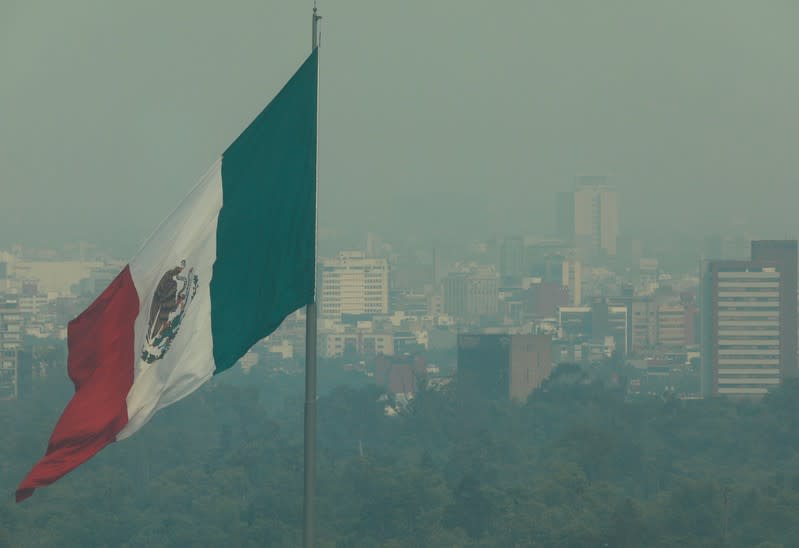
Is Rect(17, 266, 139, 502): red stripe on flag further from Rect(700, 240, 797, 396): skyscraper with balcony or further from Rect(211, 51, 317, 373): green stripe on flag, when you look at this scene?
Rect(700, 240, 797, 396): skyscraper with balcony

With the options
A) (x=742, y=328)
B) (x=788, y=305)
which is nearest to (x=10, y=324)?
(x=742, y=328)

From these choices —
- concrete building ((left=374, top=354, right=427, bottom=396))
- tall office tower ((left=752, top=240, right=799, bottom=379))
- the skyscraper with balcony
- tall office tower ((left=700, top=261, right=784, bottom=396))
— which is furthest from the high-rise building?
tall office tower ((left=752, top=240, right=799, bottom=379))

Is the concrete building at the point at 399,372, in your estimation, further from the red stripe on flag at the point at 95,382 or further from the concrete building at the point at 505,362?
the red stripe on flag at the point at 95,382

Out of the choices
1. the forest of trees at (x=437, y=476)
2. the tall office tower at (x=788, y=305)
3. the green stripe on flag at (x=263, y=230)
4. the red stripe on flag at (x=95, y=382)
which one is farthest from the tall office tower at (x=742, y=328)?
the green stripe on flag at (x=263, y=230)

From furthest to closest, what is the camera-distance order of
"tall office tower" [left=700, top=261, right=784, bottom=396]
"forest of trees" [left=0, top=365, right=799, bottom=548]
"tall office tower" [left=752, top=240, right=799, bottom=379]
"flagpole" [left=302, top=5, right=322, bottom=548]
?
"tall office tower" [left=752, top=240, right=799, bottom=379], "tall office tower" [left=700, top=261, right=784, bottom=396], "forest of trees" [left=0, top=365, right=799, bottom=548], "flagpole" [left=302, top=5, right=322, bottom=548]

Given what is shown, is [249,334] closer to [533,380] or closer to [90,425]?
[90,425]

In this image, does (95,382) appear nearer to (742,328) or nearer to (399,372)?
(399,372)

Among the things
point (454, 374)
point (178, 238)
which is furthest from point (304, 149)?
point (454, 374)
